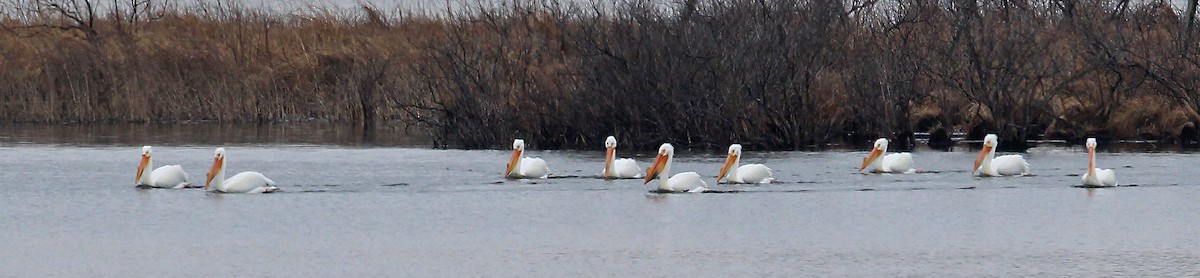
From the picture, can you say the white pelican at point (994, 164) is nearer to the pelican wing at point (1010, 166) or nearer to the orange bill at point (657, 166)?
the pelican wing at point (1010, 166)

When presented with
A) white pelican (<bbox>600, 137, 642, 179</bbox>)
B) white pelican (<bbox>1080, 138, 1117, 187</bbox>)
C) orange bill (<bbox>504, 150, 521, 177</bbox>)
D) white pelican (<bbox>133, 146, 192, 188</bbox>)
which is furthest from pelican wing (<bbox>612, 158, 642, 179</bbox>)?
white pelican (<bbox>1080, 138, 1117, 187</bbox>)

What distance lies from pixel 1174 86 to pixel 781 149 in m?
5.88

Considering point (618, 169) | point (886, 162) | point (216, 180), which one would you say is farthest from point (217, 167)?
point (886, 162)

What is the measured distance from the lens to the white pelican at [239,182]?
596 inches

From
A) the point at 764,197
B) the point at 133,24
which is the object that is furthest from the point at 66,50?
the point at 764,197

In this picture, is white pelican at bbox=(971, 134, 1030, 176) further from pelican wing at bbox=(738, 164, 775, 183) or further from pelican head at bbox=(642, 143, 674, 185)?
pelican head at bbox=(642, 143, 674, 185)

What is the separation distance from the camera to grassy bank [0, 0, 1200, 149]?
2222 centimetres

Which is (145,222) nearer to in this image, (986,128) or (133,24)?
Result: (986,128)

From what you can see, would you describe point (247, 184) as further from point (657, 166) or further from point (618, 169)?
point (618, 169)

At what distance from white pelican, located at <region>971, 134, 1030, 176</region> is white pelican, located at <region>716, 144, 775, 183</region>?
2267 millimetres

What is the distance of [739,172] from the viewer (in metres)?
16.2

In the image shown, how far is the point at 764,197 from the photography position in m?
14.8

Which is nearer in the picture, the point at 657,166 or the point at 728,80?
the point at 657,166

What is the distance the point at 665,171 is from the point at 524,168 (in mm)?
1882
